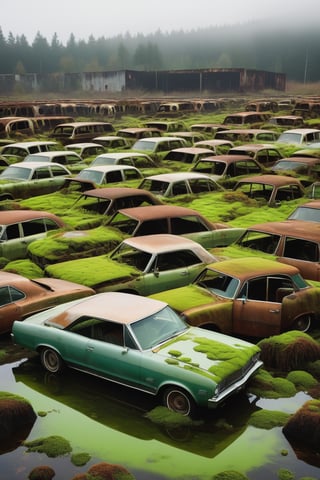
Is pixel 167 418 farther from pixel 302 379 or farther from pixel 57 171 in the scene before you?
pixel 57 171

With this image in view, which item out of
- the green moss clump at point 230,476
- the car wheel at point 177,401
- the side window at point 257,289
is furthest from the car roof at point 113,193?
the green moss clump at point 230,476

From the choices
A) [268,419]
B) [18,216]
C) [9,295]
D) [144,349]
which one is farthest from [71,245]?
[268,419]

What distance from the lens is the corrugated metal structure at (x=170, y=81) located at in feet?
235

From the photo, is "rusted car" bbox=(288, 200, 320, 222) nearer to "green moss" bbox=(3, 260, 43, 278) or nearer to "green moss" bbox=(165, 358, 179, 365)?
"green moss" bbox=(3, 260, 43, 278)

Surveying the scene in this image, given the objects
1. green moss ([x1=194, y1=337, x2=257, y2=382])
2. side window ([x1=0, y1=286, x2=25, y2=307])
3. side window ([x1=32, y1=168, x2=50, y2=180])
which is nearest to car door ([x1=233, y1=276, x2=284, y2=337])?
green moss ([x1=194, y1=337, x2=257, y2=382])

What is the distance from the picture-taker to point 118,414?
279 inches

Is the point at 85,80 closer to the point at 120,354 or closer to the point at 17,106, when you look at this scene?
the point at 17,106

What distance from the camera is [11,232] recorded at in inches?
485

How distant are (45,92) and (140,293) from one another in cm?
8281

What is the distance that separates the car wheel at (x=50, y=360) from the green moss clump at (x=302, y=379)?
3274 mm

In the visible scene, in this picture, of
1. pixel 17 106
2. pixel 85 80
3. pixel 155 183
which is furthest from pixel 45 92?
pixel 155 183

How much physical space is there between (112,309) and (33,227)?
5.42 meters

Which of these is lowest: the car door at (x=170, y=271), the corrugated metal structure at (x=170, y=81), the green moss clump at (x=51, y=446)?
the green moss clump at (x=51, y=446)

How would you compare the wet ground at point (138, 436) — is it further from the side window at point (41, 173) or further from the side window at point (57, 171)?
the side window at point (57, 171)
